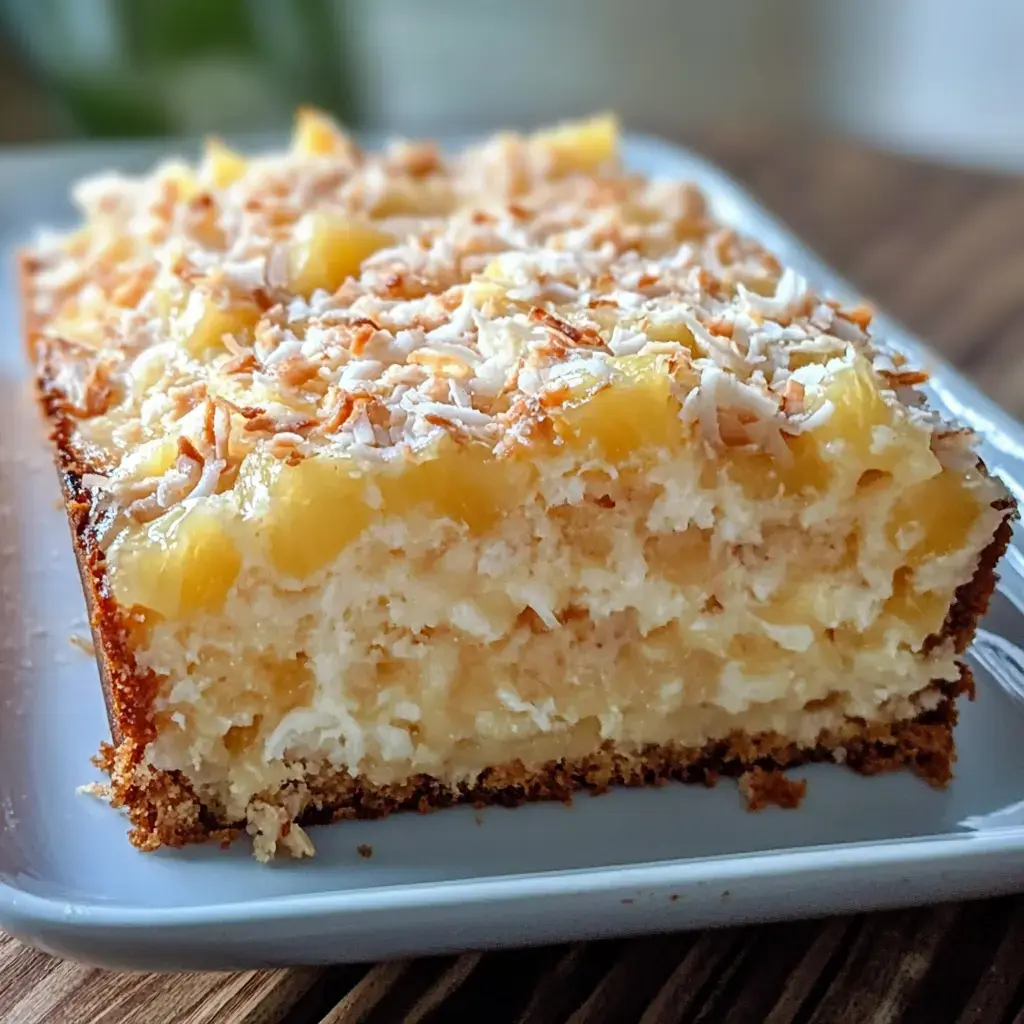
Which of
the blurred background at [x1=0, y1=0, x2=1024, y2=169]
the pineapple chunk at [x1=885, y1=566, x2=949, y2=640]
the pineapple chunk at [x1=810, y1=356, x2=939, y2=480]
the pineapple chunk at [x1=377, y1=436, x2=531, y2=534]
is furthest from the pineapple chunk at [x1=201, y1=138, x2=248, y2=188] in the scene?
the blurred background at [x1=0, y1=0, x2=1024, y2=169]

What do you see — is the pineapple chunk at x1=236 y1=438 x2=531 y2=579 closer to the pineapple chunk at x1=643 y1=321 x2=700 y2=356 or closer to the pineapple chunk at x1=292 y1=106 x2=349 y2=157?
the pineapple chunk at x1=643 y1=321 x2=700 y2=356

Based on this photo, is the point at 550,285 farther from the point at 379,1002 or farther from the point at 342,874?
the point at 379,1002

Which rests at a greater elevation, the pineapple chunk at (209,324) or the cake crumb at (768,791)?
the pineapple chunk at (209,324)

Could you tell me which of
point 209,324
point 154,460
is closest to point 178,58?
point 209,324

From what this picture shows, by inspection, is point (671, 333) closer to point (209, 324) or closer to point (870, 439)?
point (870, 439)

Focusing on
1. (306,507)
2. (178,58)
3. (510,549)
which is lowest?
(178,58)

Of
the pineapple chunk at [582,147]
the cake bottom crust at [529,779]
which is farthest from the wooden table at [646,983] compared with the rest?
the pineapple chunk at [582,147]

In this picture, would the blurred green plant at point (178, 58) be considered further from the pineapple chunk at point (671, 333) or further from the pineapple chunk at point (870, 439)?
the pineapple chunk at point (870, 439)

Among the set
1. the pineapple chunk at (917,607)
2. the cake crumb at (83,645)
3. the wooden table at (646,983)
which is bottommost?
the wooden table at (646,983)
